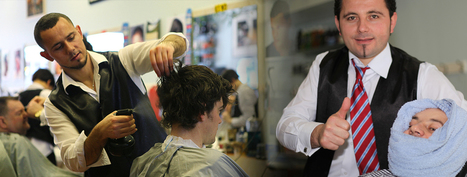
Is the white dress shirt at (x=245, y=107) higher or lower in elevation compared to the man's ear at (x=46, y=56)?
lower

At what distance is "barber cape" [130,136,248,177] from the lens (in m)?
1.32

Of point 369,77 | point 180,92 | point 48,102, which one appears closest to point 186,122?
point 180,92

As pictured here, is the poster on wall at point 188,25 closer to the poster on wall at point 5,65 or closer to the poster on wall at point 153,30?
the poster on wall at point 153,30

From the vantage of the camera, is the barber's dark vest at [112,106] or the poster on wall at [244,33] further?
the poster on wall at [244,33]

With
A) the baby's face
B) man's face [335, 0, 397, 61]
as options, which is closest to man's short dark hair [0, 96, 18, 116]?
man's face [335, 0, 397, 61]

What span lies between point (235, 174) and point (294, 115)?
494 mm

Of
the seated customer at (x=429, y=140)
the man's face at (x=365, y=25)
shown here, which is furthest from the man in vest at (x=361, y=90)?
the seated customer at (x=429, y=140)

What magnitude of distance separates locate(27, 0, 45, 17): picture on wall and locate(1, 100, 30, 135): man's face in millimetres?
607

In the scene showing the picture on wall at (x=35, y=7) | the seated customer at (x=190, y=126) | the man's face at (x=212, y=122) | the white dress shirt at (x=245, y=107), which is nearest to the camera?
the seated customer at (x=190, y=126)

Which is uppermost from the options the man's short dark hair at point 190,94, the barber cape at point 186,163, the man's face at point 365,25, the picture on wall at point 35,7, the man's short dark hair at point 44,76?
the picture on wall at point 35,7

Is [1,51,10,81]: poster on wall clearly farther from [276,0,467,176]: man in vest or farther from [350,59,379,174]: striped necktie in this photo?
[350,59,379,174]: striped necktie

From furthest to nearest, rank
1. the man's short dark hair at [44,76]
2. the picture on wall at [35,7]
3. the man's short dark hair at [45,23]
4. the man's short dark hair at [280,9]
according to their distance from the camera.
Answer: the man's short dark hair at [280,9]
the picture on wall at [35,7]
the man's short dark hair at [44,76]
the man's short dark hair at [45,23]

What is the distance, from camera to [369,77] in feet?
5.40

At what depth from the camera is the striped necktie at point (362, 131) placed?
1594 millimetres
